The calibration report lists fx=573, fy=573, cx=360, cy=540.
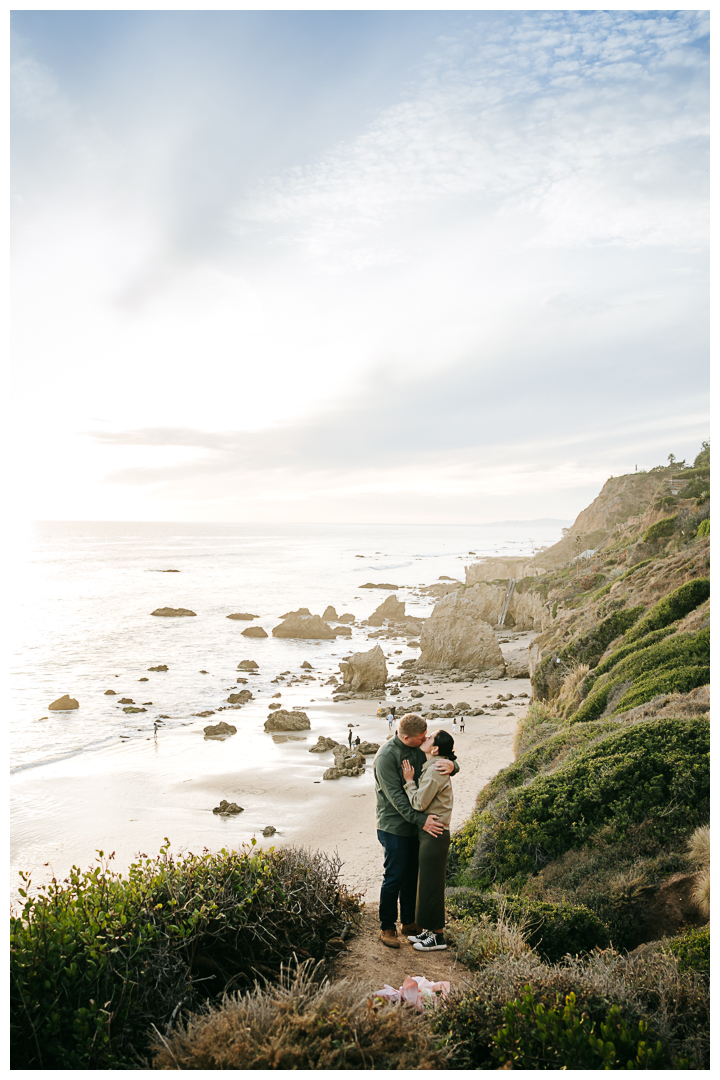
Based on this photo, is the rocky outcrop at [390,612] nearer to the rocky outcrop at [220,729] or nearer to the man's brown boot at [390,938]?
the rocky outcrop at [220,729]

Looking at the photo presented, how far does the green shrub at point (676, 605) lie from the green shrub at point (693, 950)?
28.9 ft

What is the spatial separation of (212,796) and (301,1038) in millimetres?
17142

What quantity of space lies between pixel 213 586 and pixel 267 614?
25.2 metres

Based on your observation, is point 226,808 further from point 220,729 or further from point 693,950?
point 693,950

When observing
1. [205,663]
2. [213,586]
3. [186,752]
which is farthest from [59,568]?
[186,752]

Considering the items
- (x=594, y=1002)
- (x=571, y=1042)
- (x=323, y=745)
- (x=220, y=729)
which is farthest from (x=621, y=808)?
(x=220, y=729)

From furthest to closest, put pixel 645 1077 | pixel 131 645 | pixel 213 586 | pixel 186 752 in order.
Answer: pixel 213 586, pixel 131 645, pixel 186 752, pixel 645 1077

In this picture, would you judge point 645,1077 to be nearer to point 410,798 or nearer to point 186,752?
point 410,798

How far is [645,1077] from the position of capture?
329 cm

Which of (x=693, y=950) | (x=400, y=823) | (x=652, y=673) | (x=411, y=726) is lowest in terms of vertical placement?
(x=693, y=950)

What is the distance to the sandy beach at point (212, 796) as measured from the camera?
15.6 m

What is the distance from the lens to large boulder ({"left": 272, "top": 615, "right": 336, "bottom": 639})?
50.8 metres

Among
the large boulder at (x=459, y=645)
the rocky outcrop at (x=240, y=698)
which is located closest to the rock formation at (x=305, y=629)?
the large boulder at (x=459, y=645)

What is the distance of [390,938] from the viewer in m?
5.54
